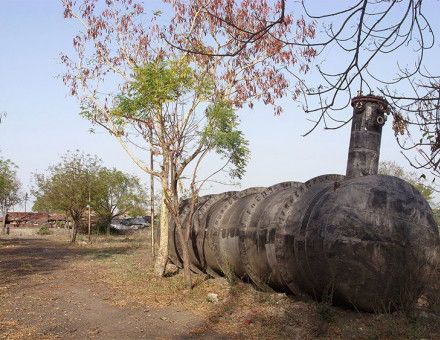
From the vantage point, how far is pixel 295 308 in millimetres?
8336

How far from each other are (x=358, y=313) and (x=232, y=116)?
723 centimetres

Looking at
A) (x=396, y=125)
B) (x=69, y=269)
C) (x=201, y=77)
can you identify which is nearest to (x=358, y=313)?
(x=396, y=125)

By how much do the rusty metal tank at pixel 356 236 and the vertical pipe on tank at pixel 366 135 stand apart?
2cm

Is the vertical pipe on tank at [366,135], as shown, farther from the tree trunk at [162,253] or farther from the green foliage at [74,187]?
the green foliage at [74,187]

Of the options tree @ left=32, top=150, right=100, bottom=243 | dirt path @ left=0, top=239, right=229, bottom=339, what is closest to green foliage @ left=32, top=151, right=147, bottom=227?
tree @ left=32, top=150, right=100, bottom=243

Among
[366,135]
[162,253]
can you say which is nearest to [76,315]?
[162,253]

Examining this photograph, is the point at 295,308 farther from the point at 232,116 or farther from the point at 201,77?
the point at 201,77

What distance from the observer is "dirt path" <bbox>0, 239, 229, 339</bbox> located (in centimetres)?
770

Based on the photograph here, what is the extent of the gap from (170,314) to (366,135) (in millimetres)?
5582

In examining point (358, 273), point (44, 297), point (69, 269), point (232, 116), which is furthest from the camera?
point (69, 269)

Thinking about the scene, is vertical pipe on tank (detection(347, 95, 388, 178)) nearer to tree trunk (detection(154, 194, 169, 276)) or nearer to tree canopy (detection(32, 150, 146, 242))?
tree trunk (detection(154, 194, 169, 276))

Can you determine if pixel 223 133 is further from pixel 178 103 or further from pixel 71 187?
pixel 71 187

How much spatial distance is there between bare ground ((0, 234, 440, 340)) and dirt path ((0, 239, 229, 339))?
0.02 m

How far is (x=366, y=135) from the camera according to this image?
8.64 metres
